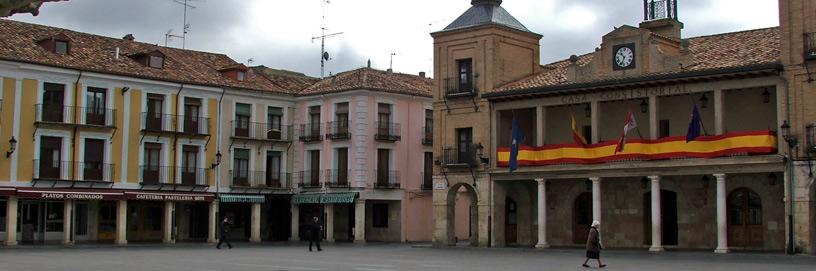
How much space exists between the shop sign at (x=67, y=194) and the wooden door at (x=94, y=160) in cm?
100

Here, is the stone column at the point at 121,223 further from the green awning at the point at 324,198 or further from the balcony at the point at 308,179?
the balcony at the point at 308,179

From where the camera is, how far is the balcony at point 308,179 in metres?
50.8

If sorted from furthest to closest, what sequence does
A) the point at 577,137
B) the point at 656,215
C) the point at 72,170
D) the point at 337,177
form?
the point at 337,177
the point at 72,170
the point at 577,137
the point at 656,215

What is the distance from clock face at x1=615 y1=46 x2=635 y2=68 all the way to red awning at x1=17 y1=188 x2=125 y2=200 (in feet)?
71.3

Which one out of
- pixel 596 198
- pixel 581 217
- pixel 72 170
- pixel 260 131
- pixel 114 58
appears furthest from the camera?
pixel 260 131

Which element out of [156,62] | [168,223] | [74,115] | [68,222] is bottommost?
[168,223]

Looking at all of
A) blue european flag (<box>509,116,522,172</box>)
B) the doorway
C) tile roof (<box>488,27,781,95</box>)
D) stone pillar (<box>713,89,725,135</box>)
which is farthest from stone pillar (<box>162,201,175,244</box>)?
stone pillar (<box>713,89,725,135</box>)

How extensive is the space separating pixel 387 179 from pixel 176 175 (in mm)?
10004

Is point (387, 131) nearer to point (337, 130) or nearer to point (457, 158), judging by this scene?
point (337, 130)

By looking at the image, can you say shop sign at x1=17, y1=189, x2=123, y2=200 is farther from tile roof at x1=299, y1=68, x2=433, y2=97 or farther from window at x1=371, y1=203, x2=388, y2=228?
window at x1=371, y1=203, x2=388, y2=228

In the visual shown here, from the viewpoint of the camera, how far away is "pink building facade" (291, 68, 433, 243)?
161 feet

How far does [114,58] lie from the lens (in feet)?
152

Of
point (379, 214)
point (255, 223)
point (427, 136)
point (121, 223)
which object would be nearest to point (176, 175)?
point (121, 223)

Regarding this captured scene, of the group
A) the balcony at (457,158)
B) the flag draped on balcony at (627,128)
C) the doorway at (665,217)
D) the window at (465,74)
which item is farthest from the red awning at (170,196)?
the doorway at (665,217)
